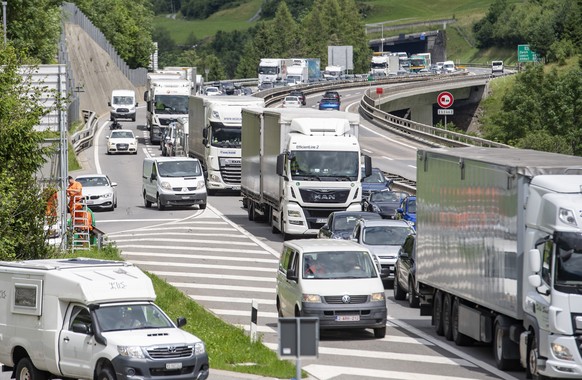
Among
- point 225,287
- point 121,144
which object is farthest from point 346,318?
point 121,144

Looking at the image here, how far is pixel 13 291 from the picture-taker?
747 inches

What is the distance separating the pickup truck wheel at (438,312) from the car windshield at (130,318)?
735 cm

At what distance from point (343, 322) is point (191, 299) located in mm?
5869

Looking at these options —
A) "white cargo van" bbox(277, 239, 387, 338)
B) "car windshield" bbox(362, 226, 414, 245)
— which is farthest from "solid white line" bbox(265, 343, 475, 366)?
"car windshield" bbox(362, 226, 414, 245)

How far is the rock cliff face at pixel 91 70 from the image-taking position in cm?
11569

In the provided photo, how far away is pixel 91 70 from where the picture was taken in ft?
405

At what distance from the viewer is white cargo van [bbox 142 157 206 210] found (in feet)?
160

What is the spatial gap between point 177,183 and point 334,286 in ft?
85.8

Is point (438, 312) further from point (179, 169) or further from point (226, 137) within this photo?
point (226, 137)

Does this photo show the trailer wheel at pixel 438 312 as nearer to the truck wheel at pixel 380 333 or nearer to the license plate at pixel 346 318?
the truck wheel at pixel 380 333

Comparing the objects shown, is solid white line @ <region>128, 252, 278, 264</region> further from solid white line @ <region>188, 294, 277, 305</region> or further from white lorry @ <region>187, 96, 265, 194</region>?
white lorry @ <region>187, 96, 265, 194</region>

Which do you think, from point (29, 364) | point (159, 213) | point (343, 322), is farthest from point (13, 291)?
point (159, 213)

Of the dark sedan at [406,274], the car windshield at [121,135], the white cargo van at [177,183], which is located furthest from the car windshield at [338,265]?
the car windshield at [121,135]

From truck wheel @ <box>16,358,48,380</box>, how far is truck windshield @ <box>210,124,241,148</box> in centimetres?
3412
